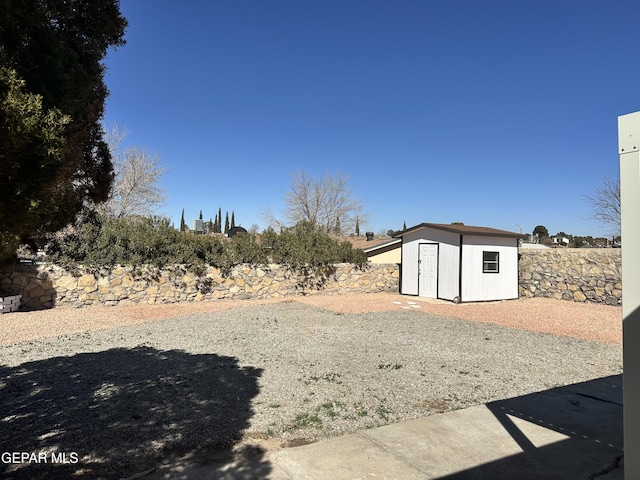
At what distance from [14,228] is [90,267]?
395 inches

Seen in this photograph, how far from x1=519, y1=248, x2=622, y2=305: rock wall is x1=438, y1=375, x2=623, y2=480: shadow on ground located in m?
10.8

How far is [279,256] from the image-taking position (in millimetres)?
14516

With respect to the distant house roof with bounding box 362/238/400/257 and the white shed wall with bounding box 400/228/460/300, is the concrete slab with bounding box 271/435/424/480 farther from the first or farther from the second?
the distant house roof with bounding box 362/238/400/257

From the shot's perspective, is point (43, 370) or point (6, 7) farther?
point (43, 370)

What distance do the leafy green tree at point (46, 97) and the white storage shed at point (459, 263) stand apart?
12.8m

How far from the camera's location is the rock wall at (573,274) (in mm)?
13555

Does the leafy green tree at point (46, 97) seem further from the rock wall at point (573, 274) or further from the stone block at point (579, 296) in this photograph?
the stone block at point (579, 296)

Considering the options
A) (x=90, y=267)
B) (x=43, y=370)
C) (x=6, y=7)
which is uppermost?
(x=6, y=7)

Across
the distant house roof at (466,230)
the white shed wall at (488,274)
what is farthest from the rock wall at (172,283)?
the white shed wall at (488,274)

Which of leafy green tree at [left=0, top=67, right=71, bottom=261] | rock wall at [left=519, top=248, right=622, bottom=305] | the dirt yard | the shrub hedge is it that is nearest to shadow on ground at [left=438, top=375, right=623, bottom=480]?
leafy green tree at [left=0, top=67, right=71, bottom=261]

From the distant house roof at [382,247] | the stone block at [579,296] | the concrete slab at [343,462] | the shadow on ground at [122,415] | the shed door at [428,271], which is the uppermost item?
the distant house roof at [382,247]

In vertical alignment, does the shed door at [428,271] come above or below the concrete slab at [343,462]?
above

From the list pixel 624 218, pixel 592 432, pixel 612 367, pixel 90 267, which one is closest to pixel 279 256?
pixel 90 267

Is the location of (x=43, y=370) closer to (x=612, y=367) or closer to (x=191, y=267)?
(x=191, y=267)
